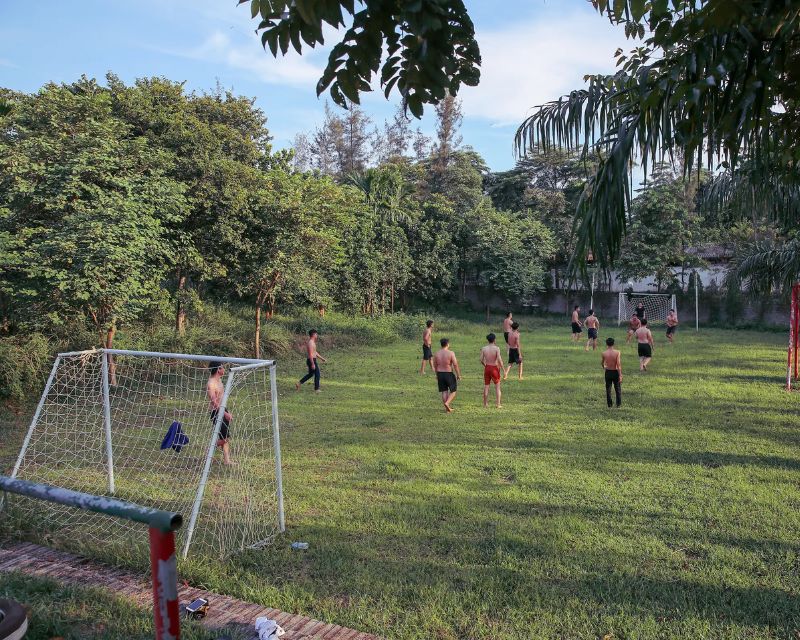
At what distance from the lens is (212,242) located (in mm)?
16188

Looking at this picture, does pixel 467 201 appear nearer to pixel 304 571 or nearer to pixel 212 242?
pixel 212 242

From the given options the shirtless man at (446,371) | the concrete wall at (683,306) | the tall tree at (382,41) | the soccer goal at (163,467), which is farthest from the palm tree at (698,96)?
the concrete wall at (683,306)

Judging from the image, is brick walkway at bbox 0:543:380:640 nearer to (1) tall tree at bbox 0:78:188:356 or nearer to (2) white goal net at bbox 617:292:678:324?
(1) tall tree at bbox 0:78:188:356

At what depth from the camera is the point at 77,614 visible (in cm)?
432

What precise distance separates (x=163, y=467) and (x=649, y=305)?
28425 mm

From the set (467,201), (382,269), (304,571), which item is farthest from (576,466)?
(467,201)

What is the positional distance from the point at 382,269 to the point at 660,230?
14.1 meters

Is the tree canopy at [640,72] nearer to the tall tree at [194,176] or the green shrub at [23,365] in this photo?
the green shrub at [23,365]

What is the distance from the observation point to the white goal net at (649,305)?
31.2m

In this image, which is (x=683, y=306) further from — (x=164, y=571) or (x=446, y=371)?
(x=164, y=571)

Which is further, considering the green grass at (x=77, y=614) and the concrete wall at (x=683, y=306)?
the concrete wall at (x=683, y=306)

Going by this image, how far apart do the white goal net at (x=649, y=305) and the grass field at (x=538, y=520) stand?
62.6 feet

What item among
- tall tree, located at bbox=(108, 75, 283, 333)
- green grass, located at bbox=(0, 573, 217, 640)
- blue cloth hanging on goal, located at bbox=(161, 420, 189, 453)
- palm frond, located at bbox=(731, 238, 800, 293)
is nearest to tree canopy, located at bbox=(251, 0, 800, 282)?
green grass, located at bbox=(0, 573, 217, 640)

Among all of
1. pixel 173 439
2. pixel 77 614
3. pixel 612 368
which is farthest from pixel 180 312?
pixel 77 614
